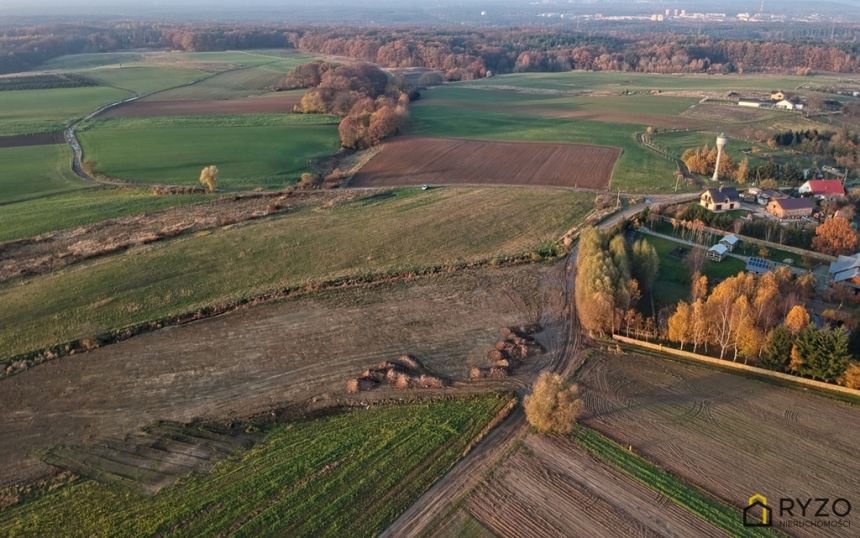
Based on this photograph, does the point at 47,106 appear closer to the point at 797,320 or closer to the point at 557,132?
the point at 557,132

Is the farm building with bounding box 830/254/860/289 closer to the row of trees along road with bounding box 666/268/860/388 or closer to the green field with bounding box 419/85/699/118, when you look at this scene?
the row of trees along road with bounding box 666/268/860/388

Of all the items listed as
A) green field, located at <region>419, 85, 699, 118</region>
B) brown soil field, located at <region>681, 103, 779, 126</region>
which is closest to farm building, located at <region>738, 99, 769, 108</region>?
brown soil field, located at <region>681, 103, 779, 126</region>

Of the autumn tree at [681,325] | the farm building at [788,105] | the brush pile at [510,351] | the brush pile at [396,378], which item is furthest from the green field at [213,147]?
the farm building at [788,105]

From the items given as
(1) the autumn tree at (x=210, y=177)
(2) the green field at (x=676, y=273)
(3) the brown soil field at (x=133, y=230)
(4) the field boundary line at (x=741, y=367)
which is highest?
(1) the autumn tree at (x=210, y=177)

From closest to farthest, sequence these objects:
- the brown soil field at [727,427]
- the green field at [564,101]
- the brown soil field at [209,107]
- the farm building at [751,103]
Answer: the brown soil field at [727,427] < the brown soil field at [209,107] < the farm building at [751,103] < the green field at [564,101]

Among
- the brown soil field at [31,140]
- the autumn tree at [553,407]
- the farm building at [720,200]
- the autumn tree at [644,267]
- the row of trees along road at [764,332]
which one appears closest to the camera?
the autumn tree at [553,407]

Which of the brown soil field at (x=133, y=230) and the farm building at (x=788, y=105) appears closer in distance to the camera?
the brown soil field at (x=133, y=230)

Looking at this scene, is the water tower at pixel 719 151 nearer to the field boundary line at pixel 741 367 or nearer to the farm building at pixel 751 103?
the field boundary line at pixel 741 367

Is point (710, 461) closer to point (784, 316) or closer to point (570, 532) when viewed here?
point (570, 532)
